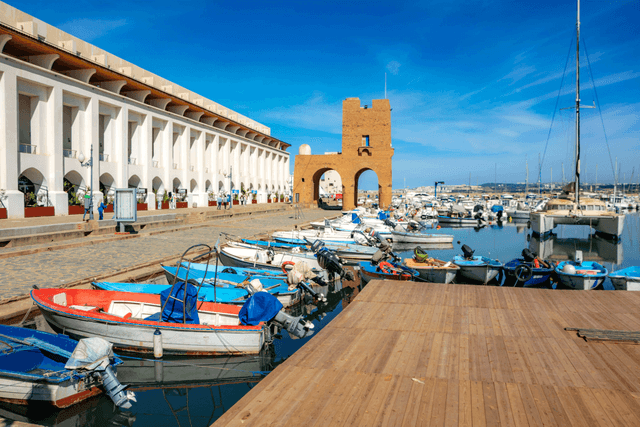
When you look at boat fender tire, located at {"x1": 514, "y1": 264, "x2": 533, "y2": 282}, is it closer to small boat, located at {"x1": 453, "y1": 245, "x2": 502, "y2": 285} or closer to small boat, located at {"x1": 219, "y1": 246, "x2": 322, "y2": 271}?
small boat, located at {"x1": 453, "y1": 245, "x2": 502, "y2": 285}

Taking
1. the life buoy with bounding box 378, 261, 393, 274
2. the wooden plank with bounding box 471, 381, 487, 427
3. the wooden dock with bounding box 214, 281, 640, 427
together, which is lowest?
the life buoy with bounding box 378, 261, 393, 274

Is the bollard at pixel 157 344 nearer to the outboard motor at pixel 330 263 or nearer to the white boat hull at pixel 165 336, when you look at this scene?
the white boat hull at pixel 165 336

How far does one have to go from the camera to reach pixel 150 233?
72.5 ft

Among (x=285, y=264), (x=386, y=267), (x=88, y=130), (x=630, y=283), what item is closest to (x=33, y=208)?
(x=88, y=130)

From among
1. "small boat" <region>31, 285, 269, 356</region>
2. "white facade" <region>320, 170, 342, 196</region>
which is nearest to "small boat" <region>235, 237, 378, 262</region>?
"small boat" <region>31, 285, 269, 356</region>

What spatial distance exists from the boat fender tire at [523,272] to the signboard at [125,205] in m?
17.9

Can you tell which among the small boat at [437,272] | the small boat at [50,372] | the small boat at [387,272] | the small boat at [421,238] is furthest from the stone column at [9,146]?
the small boat at [421,238]

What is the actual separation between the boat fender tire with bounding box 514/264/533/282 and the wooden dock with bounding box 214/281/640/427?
592 centimetres

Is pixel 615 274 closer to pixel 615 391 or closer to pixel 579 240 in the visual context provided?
pixel 615 391

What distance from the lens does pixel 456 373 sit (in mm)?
5734

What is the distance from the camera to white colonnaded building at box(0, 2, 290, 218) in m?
24.2

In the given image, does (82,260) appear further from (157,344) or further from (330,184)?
(330,184)

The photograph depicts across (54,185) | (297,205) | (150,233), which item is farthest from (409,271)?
(297,205)

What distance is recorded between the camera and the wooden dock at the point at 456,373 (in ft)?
15.2
